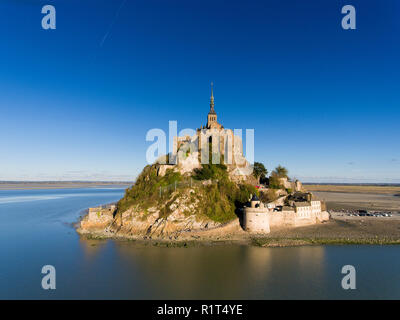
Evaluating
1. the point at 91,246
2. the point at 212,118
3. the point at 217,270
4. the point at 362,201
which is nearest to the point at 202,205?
the point at 217,270

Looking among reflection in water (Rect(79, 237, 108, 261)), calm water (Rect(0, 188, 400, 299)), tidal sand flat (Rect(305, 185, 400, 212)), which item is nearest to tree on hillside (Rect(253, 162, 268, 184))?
calm water (Rect(0, 188, 400, 299))

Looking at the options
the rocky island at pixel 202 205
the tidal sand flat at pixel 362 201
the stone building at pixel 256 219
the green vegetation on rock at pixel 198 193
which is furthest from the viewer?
the tidal sand flat at pixel 362 201

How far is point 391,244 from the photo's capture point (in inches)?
1245

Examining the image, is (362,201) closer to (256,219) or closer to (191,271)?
(256,219)

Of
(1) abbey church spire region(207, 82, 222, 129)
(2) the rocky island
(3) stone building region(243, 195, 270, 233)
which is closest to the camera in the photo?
(3) stone building region(243, 195, 270, 233)

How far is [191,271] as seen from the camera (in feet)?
75.9

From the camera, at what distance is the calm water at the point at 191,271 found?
1927 centimetres

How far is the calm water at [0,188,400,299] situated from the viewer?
19266 millimetres

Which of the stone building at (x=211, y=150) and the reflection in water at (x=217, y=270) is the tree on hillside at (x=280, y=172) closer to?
the stone building at (x=211, y=150)

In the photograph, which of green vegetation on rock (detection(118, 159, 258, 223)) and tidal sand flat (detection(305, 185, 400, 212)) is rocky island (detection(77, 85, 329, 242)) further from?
tidal sand flat (detection(305, 185, 400, 212))

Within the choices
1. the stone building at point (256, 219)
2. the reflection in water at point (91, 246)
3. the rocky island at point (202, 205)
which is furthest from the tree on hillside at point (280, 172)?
the reflection in water at point (91, 246)

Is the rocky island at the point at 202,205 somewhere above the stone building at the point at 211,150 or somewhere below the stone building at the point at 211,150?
below
